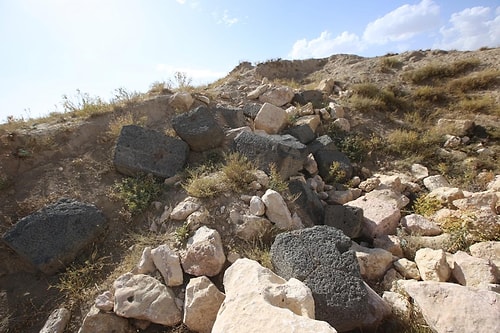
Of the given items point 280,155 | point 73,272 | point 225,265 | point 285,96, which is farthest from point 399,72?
point 73,272

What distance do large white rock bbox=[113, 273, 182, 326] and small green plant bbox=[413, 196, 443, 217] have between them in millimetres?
4016

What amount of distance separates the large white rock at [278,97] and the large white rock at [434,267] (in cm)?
503

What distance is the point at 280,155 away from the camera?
441 centimetres

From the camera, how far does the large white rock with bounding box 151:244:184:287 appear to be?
2896 mm

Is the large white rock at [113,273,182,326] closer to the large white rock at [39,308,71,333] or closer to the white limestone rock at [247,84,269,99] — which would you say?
the large white rock at [39,308,71,333]

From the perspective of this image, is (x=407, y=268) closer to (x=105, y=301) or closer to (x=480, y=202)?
(x=480, y=202)

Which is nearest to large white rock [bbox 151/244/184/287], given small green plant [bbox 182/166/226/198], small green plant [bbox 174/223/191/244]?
small green plant [bbox 174/223/191/244]

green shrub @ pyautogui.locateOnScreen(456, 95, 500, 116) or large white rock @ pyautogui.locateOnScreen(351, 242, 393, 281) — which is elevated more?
green shrub @ pyautogui.locateOnScreen(456, 95, 500, 116)

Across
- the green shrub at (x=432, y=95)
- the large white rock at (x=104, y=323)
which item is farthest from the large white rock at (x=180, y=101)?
the green shrub at (x=432, y=95)

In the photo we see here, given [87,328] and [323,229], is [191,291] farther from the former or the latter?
[323,229]

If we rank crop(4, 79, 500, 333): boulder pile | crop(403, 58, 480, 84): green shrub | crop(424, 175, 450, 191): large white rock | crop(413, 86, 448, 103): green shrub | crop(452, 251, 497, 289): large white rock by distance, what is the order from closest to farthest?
crop(4, 79, 500, 333): boulder pile < crop(452, 251, 497, 289): large white rock < crop(424, 175, 450, 191): large white rock < crop(413, 86, 448, 103): green shrub < crop(403, 58, 480, 84): green shrub

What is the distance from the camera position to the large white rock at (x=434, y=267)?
2814mm

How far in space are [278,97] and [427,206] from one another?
14.1ft

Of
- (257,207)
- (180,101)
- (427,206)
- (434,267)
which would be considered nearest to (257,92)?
(180,101)
